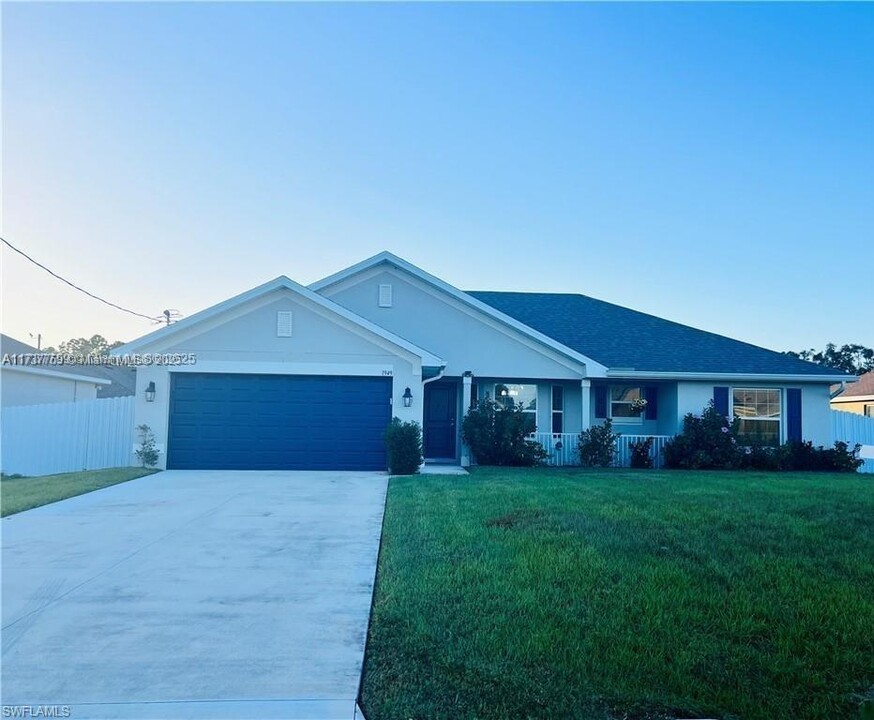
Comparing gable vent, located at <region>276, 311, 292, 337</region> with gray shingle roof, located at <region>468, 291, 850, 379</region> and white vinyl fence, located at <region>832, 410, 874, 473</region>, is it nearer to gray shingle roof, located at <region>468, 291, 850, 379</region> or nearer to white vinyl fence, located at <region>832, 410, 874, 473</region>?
gray shingle roof, located at <region>468, 291, 850, 379</region>

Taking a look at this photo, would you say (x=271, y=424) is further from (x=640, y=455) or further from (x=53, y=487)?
(x=640, y=455)

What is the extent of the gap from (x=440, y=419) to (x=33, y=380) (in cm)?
1490

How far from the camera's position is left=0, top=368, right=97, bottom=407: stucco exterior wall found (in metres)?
21.0

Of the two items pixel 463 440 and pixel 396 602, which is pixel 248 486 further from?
pixel 396 602

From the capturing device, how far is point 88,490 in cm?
1106

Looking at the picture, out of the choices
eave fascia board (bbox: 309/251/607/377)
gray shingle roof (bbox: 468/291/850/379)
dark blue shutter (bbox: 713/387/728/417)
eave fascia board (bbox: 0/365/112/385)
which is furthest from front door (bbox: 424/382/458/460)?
eave fascia board (bbox: 0/365/112/385)

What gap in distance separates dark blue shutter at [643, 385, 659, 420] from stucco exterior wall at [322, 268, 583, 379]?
2527 mm

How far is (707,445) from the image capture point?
15969 mm

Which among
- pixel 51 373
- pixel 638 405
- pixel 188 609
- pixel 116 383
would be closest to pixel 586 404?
pixel 638 405

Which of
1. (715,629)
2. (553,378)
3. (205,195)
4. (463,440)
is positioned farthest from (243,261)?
(715,629)

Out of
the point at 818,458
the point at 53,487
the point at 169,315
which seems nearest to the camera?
the point at 53,487

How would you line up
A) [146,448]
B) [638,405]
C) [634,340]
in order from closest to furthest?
[146,448], [638,405], [634,340]

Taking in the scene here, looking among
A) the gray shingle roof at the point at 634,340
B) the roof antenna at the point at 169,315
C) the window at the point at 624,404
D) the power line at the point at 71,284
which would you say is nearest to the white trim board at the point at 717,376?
the gray shingle roof at the point at 634,340

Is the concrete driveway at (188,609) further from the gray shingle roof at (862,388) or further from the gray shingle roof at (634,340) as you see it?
the gray shingle roof at (862,388)
